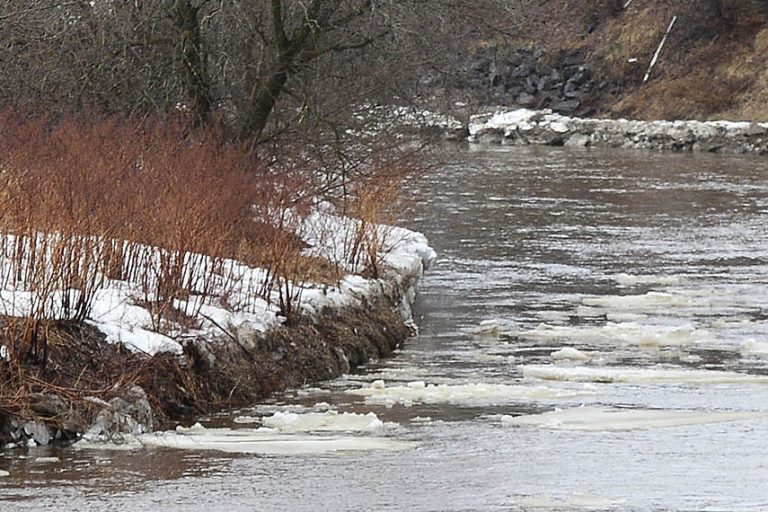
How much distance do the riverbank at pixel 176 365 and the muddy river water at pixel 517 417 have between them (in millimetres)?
228

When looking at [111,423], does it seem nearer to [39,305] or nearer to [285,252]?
[39,305]

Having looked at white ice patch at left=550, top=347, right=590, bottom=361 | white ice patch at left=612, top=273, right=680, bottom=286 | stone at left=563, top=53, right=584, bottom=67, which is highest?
stone at left=563, top=53, right=584, bottom=67

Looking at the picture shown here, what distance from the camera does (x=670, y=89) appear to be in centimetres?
5959

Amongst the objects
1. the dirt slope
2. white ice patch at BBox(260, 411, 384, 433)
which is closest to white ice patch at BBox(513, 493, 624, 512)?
white ice patch at BBox(260, 411, 384, 433)

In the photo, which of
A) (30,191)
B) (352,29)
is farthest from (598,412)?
(352,29)

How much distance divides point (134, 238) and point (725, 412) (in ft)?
16.3

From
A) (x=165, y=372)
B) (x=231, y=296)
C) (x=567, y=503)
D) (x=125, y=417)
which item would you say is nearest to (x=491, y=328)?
(x=231, y=296)

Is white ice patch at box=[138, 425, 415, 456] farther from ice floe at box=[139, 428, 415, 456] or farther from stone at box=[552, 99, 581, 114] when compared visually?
stone at box=[552, 99, 581, 114]

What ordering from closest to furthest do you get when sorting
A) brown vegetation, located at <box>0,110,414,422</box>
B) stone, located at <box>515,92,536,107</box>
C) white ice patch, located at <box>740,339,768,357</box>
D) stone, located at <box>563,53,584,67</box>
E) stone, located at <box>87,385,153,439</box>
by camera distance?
stone, located at <box>87,385,153,439</box>, brown vegetation, located at <box>0,110,414,422</box>, white ice patch, located at <box>740,339,768,357</box>, stone, located at <box>515,92,536,107</box>, stone, located at <box>563,53,584,67</box>

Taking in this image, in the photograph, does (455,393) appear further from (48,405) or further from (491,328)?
(491,328)

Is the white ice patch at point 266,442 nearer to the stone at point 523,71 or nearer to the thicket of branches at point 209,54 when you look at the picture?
the thicket of branches at point 209,54

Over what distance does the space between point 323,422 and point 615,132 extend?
4302 centimetres

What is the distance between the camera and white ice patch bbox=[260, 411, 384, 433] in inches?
467

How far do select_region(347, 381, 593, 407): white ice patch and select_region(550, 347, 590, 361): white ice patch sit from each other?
6.04 ft
